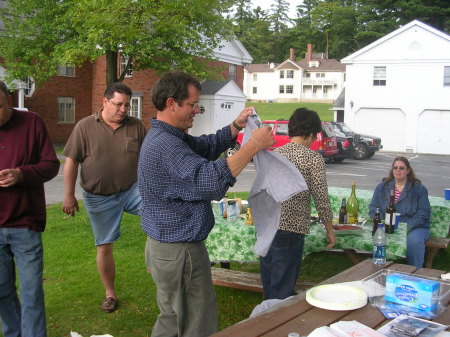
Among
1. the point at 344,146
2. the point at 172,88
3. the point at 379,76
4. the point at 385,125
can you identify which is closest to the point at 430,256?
the point at 172,88

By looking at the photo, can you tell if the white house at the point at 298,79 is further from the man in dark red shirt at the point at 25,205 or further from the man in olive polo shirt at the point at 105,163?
the man in dark red shirt at the point at 25,205

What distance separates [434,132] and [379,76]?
4.64m

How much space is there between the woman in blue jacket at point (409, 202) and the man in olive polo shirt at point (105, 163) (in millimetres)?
2966

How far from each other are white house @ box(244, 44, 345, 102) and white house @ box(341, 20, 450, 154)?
42.7 m

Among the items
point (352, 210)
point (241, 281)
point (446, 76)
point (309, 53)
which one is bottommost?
point (241, 281)

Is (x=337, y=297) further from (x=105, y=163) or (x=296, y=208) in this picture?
(x=105, y=163)

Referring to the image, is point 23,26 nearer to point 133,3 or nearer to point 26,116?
point 133,3

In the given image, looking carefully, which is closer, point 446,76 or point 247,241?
point 247,241

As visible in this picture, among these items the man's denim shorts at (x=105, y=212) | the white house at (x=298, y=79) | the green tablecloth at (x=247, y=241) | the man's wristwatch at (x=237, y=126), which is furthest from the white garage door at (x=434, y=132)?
the white house at (x=298, y=79)

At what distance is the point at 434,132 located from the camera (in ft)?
89.4

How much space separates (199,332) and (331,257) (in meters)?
4.41

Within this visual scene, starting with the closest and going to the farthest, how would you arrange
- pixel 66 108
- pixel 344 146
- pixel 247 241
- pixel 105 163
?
pixel 105 163 → pixel 247 241 → pixel 344 146 → pixel 66 108

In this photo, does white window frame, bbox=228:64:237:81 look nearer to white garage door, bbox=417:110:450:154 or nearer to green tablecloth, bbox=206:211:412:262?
white garage door, bbox=417:110:450:154

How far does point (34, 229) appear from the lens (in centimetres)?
339
